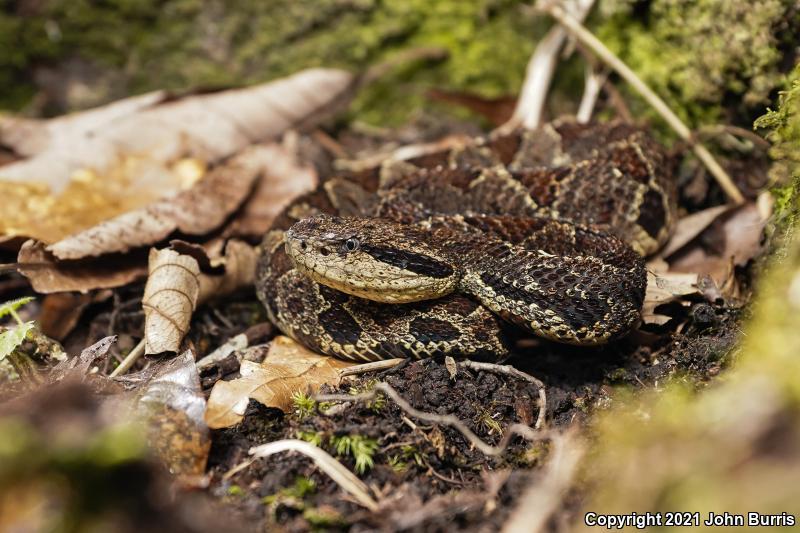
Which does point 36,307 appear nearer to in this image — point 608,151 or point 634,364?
point 634,364

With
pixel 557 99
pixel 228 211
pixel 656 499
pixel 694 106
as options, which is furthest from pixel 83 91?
pixel 656 499

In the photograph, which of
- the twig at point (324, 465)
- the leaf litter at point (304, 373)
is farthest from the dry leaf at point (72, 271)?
the twig at point (324, 465)

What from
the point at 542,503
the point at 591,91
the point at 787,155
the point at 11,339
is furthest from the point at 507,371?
the point at 591,91

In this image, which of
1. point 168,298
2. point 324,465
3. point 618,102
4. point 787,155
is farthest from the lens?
point 618,102

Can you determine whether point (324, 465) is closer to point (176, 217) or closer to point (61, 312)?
point (61, 312)

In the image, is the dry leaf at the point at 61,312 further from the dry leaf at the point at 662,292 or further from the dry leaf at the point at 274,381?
the dry leaf at the point at 662,292
